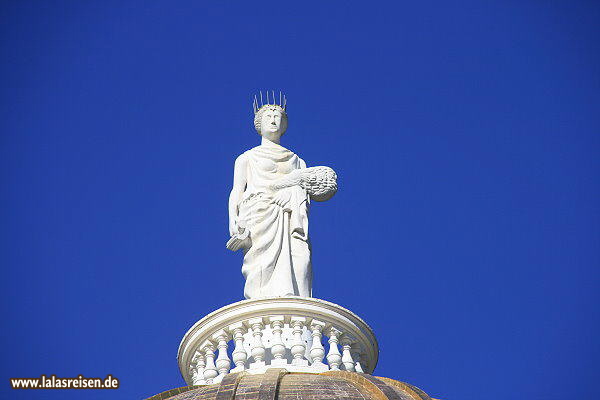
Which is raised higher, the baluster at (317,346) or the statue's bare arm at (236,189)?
the statue's bare arm at (236,189)

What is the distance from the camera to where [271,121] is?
32219 mm

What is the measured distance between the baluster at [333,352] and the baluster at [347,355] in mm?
161

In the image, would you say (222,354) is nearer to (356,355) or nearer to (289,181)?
(356,355)

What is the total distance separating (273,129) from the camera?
32.1m

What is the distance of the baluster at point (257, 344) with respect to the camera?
2603cm

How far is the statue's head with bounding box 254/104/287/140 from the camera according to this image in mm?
32156

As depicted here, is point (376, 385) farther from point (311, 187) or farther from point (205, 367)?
point (311, 187)

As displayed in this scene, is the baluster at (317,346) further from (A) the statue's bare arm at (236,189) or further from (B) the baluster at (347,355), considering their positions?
(A) the statue's bare arm at (236,189)

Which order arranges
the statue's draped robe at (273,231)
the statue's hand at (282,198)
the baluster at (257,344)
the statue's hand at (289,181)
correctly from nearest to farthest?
the baluster at (257,344)
the statue's draped robe at (273,231)
the statue's hand at (282,198)
the statue's hand at (289,181)

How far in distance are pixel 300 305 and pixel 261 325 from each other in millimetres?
989

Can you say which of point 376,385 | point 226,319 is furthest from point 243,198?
point 376,385

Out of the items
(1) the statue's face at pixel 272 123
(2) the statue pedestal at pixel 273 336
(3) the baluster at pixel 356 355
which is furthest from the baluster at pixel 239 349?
(1) the statue's face at pixel 272 123

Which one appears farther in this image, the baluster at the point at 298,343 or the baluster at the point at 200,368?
the baluster at the point at 200,368

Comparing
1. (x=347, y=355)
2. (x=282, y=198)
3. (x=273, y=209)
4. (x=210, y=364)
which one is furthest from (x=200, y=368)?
(x=282, y=198)
